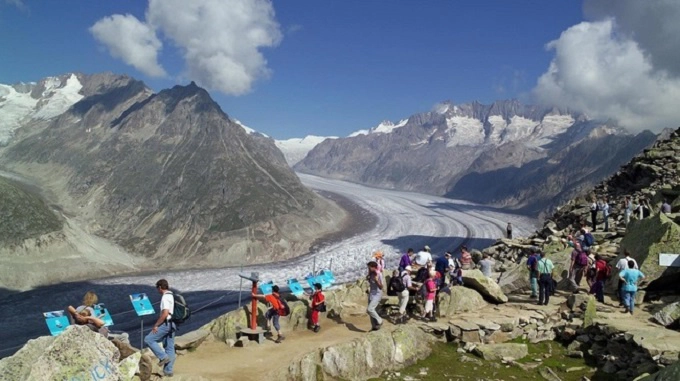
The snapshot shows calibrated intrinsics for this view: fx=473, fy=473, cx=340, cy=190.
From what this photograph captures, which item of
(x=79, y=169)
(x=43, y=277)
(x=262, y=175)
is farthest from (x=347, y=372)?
(x=79, y=169)

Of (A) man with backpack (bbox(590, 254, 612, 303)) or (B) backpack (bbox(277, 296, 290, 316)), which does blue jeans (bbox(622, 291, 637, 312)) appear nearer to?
(A) man with backpack (bbox(590, 254, 612, 303))

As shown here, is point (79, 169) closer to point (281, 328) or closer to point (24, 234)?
point (24, 234)

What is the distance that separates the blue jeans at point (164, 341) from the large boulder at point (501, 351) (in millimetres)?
9985

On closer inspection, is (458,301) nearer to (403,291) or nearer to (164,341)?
(403,291)

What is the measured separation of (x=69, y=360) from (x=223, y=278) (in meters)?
80.8

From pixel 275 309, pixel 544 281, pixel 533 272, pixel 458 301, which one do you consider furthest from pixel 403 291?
pixel 533 272

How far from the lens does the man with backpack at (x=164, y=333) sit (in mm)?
12305

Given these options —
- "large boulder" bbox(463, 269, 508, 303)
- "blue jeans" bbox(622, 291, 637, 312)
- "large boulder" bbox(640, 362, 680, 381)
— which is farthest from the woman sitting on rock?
"blue jeans" bbox(622, 291, 637, 312)

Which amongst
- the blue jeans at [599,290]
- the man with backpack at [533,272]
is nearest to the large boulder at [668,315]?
the blue jeans at [599,290]

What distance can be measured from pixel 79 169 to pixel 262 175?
66.2 meters

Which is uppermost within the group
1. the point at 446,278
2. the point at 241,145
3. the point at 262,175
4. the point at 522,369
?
the point at 241,145

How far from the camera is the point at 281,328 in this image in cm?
1733

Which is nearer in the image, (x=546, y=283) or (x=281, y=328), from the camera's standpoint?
(x=281, y=328)

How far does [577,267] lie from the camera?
2323 centimetres
